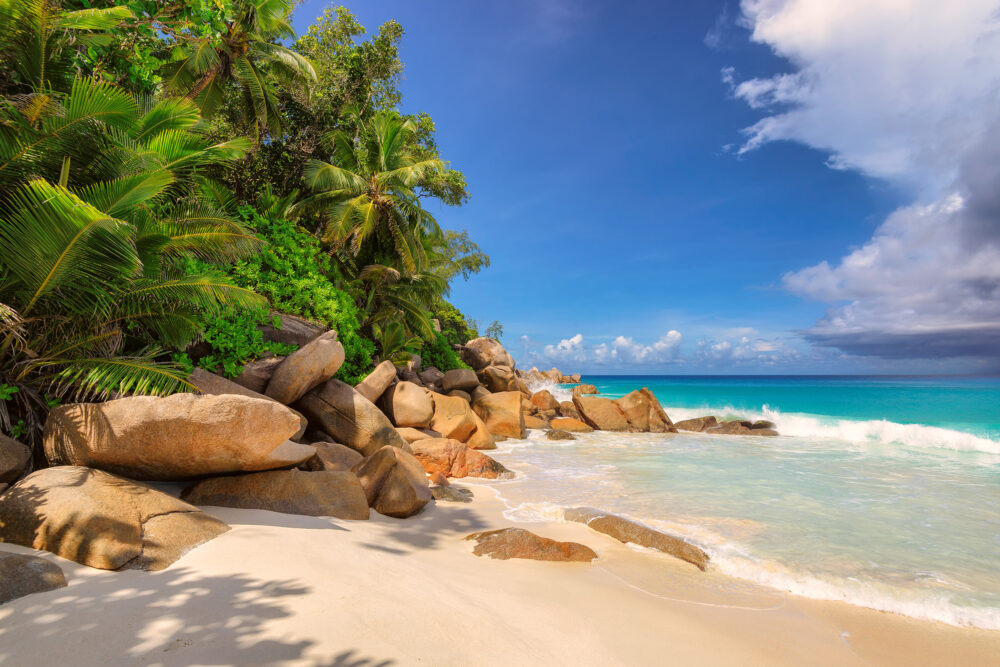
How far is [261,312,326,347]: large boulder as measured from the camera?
9515 millimetres

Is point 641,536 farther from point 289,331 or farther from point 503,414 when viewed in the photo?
point 503,414

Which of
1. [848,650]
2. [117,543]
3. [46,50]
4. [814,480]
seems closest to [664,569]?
[848,650]

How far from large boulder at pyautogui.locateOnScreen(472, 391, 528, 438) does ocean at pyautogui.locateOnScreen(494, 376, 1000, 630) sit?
0.62 m

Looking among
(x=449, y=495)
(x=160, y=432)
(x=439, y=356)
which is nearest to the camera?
(x=160, y=432)

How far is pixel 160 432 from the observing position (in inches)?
169

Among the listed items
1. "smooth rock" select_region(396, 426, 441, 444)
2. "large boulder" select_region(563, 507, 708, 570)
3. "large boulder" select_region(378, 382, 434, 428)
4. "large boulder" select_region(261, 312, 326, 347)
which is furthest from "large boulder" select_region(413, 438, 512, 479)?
"large boulder" select_region(261, 312, 326, 347)

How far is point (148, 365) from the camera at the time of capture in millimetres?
4965

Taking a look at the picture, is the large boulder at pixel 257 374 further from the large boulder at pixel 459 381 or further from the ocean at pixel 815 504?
the large boulder at pixel 459 381

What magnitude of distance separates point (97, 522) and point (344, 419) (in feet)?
18.5

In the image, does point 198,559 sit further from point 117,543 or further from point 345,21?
point 345,21

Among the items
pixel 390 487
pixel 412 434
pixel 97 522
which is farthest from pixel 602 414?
pixel 97 522

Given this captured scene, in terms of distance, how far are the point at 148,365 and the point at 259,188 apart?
14.6 m

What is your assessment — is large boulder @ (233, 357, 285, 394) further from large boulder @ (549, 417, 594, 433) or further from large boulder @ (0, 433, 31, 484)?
large boulder @ (549, 417, 594, 433)

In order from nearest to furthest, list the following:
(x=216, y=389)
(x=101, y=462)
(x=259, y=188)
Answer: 1. (x=101, y=462)
2. (x=216, y=389)
3. (x=259, y=188)
